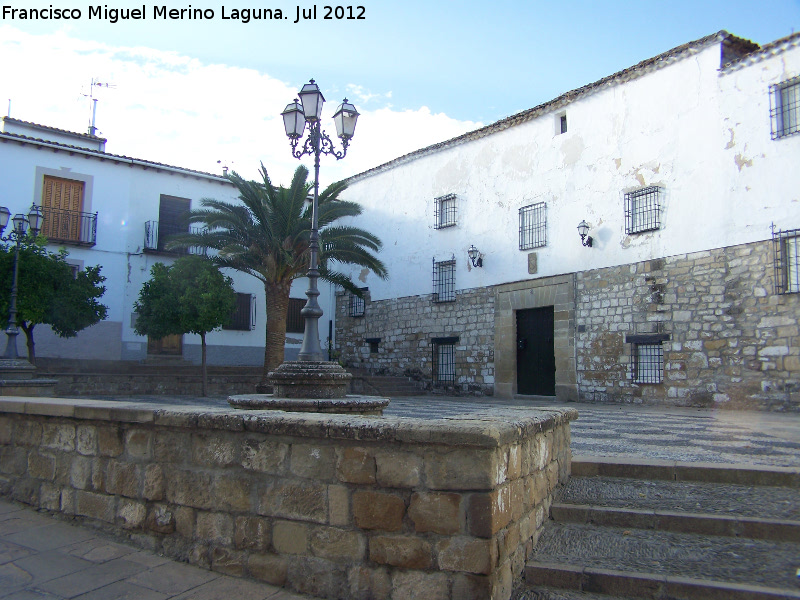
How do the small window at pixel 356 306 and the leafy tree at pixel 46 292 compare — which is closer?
the leafy tree at pixel 46 292

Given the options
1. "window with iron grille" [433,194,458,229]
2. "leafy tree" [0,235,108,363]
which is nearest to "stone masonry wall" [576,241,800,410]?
"window with iron grille" [433,194,458,229]

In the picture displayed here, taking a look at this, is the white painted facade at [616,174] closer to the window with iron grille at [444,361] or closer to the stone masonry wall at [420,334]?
the stone masonry wall at [420,334]

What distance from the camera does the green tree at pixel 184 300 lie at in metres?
14.3

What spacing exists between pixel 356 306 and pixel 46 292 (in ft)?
32.1

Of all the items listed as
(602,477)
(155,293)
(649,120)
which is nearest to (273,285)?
(155,293)

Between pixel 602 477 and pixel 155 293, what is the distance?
41.2ft

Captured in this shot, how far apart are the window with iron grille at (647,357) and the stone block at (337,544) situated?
1071cm

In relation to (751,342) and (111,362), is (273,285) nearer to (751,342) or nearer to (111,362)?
(111,362)

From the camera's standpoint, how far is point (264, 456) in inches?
127

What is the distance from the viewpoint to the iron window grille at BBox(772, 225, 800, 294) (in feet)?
34.2

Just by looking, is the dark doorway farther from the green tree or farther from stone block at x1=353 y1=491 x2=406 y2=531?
stone block at x1=353 y1=491 x2=406 y2=531

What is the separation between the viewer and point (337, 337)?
2133 centimetres

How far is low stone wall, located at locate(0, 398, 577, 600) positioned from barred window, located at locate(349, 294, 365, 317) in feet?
53.5

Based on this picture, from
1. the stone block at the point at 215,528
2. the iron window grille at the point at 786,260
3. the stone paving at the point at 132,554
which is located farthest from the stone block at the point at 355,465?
the iron window grille at the point at 786,260
